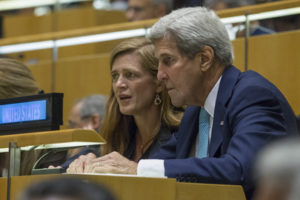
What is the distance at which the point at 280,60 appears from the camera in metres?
3.99

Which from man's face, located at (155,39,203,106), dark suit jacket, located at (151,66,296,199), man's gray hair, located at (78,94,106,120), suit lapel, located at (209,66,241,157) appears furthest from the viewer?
man's gray hair, located at (78,94,106,120)

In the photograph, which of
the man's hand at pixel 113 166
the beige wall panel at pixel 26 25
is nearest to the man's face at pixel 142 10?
the beige wall panel at pixel 26 25

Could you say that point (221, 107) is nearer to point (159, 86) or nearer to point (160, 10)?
point (159, 86)

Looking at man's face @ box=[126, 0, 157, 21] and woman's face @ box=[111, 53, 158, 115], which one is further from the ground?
man's face @ box=[126, 0, 157, 21]

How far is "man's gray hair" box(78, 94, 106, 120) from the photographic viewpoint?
535 cm

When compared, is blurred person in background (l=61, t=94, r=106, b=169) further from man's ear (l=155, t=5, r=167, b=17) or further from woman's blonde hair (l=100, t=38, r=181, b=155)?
woman's blonde hair (l=100, t=38, r=181, b=155)

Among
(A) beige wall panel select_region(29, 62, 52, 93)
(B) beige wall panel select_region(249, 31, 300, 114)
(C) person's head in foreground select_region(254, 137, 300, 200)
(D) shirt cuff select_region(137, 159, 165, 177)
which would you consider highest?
(C) person's head in foreground select_region(254, 137, 300, 200)

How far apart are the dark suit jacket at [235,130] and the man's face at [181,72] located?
107 mm

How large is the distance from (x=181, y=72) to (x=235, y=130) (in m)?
0.49

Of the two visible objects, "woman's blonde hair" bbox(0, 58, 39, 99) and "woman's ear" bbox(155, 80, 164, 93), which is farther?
"woman's ear" bbox(155, 80, 164, 93)

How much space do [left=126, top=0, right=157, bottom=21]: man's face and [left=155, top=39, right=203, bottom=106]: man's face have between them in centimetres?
292

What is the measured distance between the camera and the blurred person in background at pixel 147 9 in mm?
5902

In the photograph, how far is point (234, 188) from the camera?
2410 millimetres

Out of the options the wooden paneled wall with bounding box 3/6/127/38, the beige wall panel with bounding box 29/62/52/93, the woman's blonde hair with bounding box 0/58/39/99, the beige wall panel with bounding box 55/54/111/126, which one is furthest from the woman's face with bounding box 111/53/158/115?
the wooden paneled wall with bounding box 3/6/127/38
